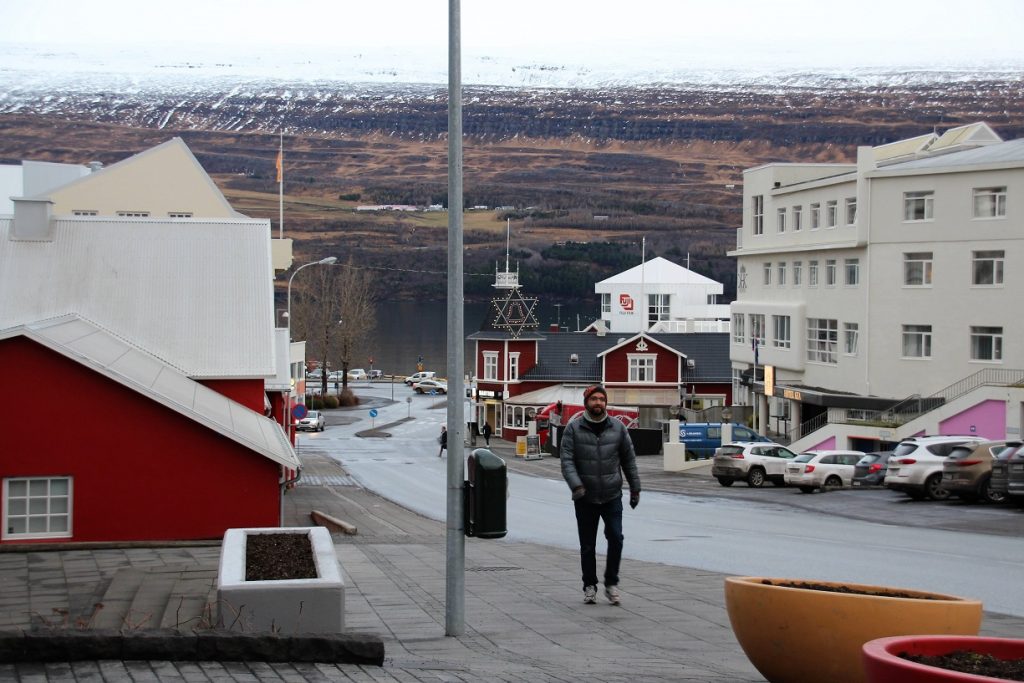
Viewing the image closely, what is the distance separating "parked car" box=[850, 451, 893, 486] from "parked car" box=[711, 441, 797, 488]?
9.96 feet

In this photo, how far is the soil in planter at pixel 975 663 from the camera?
549 centimetres

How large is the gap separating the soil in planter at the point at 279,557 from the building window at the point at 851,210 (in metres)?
44.9

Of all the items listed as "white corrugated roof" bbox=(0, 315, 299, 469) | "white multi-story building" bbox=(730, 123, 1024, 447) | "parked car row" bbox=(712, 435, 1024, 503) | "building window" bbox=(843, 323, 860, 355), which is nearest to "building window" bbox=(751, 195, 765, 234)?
"white multi-story building" bbox=(730, 123, 1024, 447)

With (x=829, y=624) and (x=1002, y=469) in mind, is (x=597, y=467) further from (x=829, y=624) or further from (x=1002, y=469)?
(x=1002, y=469)

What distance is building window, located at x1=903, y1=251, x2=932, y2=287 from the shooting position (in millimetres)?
48938

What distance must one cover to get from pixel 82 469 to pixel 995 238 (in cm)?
3646

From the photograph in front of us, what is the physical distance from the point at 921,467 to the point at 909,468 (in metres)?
0.27

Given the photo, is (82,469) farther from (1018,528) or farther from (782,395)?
(782,395)

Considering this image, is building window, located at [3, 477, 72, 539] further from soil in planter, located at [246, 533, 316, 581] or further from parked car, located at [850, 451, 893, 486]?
parked car, located at [850, 451, 893, 486]

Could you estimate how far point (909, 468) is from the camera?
28953 millimetres

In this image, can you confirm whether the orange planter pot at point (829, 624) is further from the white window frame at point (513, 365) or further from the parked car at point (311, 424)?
the white window frame at point (513, 365)

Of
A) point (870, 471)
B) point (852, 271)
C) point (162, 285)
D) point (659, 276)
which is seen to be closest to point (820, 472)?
point (870, 471)

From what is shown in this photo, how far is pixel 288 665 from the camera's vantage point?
25.2ft

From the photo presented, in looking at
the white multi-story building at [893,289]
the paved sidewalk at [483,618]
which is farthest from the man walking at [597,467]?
the white multi-story building at [893,289]
